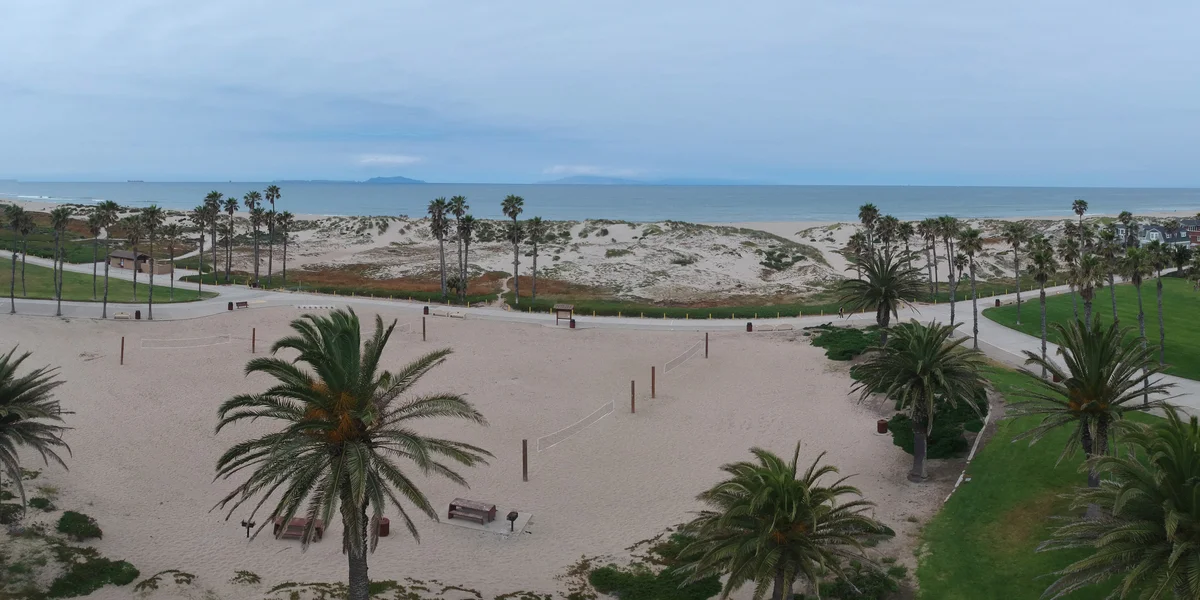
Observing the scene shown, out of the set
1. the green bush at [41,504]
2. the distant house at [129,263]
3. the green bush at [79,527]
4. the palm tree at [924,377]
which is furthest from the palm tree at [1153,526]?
the distant house at [129,263]

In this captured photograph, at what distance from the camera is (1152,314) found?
1855 inches

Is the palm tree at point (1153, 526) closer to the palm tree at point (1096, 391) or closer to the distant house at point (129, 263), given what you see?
the palm tree at point (1096, 391)

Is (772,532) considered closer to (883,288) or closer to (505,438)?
(505,438)

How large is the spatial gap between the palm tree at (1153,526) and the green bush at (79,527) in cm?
2540

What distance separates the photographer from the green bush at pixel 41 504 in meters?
23.2

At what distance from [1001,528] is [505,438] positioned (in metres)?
19.0

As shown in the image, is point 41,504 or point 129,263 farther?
point 129,263

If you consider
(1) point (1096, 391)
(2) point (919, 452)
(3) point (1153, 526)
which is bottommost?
(2) point (919, 452)

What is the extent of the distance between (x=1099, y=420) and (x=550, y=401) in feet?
77.1

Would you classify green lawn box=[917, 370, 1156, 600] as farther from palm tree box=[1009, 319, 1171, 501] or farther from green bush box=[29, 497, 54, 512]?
green bush box=[29, 497, 54, 512]

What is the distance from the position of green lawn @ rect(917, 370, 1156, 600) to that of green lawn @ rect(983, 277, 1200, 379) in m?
13.1

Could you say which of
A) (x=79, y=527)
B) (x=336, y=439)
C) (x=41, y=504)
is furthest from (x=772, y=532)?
(x=41, y=504)

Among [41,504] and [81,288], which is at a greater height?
[81,288]

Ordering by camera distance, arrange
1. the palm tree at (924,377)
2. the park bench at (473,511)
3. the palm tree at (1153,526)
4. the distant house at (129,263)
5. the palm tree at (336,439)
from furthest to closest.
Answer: the distant house at (129,263) → the palm tree at (924,377) → the park bench at (473,511) → the palm tree at (336,439) → the palm tree at (1153,526)
